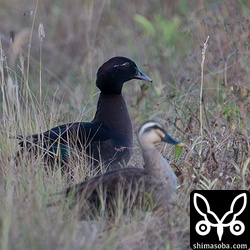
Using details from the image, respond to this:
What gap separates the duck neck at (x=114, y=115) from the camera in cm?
704

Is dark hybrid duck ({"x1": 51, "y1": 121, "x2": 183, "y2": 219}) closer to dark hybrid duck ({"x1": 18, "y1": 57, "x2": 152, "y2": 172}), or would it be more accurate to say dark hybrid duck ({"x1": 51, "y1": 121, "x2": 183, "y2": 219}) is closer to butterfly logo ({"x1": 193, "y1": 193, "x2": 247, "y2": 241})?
butterfly logo ({"x1": 193, "y1": 193, "x2": 247, "y2": 241})

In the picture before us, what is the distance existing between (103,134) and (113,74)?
550mm

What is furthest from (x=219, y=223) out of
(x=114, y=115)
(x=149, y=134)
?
(x=114, y=115)

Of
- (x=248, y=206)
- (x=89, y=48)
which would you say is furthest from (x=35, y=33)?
(x=248, y=206)

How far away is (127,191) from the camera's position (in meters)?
5.38

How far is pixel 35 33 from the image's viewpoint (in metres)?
11.8

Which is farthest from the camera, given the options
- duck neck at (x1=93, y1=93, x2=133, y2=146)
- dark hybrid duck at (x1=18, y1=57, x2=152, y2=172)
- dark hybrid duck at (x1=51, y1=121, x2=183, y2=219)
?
duck neck at (x1=93, y1=93, x2=133, y2=146)

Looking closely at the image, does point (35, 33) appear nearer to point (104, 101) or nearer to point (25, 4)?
point (25, 4)

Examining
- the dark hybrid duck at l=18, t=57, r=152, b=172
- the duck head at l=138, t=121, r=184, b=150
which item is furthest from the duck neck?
the duck head at l=138, t=121, r=184, b=150

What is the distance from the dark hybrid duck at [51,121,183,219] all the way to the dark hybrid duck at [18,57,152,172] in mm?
936

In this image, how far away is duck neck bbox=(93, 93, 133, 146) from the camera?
704 cm

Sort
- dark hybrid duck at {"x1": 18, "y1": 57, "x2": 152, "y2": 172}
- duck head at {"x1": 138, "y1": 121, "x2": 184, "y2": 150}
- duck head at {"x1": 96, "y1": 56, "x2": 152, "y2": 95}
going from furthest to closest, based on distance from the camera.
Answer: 1. duck head at {"x1": 96, "y1": 56, "x2": 152, "y2": 95}
2. dark hybrid duck at {"x1": 18, "y1": 57, "x2": 152, "y2": 172}
3. duck head at {"x1": 138, "y1": 121, "x2": 184, "y2": 150}

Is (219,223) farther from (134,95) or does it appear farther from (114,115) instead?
(134,95)

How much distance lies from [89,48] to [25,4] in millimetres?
1941
